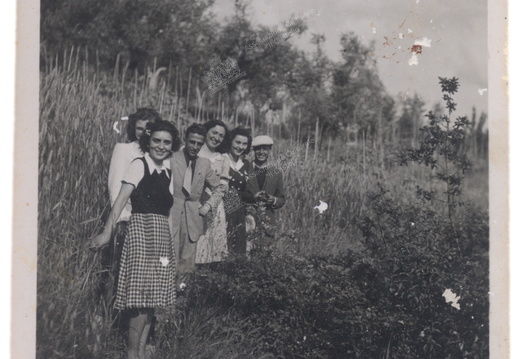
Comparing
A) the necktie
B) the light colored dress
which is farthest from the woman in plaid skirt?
the light colored dress

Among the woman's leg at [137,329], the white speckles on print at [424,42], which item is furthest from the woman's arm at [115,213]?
the white speckles on print at [424,42]

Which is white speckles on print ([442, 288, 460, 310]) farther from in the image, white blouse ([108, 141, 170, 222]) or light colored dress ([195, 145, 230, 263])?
white blouse ([108, 141, 170, 222])

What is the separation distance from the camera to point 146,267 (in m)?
3.57

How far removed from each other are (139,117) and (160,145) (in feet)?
0.76

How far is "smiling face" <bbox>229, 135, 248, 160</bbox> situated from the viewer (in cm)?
384

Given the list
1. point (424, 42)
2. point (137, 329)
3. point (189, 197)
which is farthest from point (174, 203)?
point (424, 42)

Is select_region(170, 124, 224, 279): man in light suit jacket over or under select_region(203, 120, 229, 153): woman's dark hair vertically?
under

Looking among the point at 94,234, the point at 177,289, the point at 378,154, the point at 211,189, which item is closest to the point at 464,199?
the point at 378,154

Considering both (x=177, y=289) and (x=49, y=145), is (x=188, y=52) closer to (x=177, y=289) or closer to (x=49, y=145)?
(x=49, y=145)

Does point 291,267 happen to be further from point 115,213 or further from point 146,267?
point 115,213

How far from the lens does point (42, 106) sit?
3.52 meters

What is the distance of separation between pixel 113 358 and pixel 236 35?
7.38 ft

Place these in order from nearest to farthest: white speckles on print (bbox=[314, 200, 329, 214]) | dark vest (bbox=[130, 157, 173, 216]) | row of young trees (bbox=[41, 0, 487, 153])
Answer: dark vest (bbox=[130, 157, 173, 216]) < row of young trees (bbox=[41, 0, 487, 153]) < white speckles on print (bbox=[314, 200, 329, 214])

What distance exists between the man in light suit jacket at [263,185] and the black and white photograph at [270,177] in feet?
0.04
